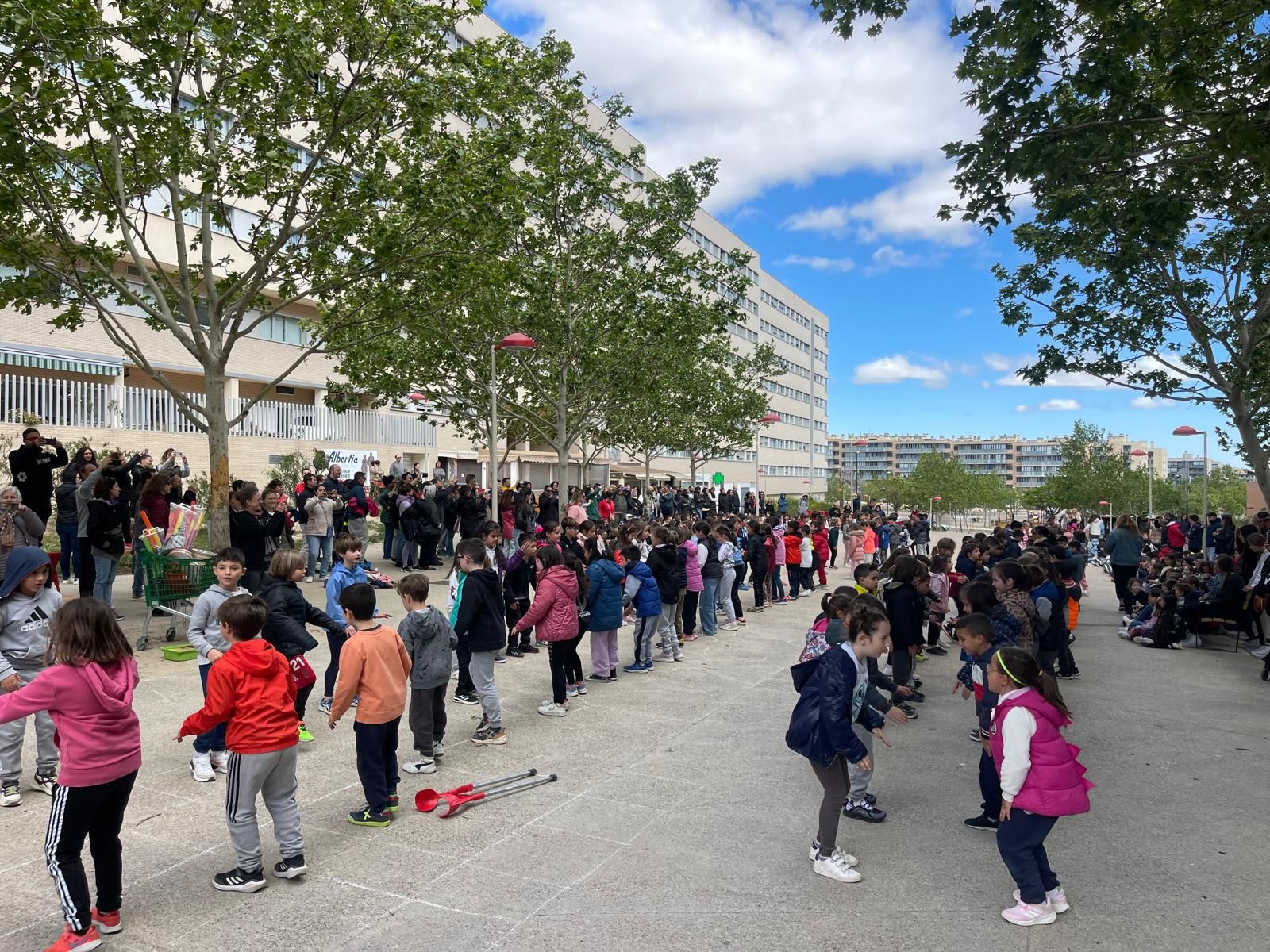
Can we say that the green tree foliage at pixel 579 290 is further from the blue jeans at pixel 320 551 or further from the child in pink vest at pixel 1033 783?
the child in pink vest at pixel 1033 783

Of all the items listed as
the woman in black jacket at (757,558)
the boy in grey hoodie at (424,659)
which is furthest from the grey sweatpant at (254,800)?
the woman in black jacket at (757,558)

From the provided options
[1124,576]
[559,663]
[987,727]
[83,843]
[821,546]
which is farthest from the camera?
[821,546]

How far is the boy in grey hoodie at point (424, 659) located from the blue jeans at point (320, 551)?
913cm

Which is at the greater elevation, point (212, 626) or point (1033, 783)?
point (212, 626)

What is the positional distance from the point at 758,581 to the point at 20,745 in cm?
1182

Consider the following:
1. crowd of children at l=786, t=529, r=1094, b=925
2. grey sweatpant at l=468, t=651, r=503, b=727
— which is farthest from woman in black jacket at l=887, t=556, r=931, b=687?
grey sweatpant at l=468, t=651, r=503, b=727

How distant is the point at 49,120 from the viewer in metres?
10.3

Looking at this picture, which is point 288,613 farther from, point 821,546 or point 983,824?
point 821,546

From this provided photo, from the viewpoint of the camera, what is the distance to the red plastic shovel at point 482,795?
545 cm

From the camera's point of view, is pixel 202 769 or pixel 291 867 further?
pixel 202 769

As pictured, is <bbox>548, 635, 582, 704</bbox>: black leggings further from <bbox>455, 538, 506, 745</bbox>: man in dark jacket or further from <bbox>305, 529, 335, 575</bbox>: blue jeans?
<bbox>305, 529, 335, 575</bbox>: blue jeans

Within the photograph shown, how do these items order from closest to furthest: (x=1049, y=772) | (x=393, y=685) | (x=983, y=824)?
1. (x=1049, y=772)
2. (x=393, y=685)
3. (x=983, y=824)

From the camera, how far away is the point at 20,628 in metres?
5.29

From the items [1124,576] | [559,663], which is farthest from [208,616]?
[1124,576]
